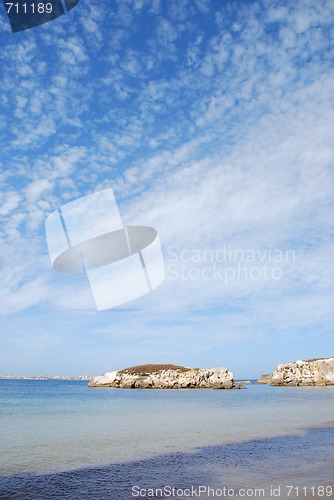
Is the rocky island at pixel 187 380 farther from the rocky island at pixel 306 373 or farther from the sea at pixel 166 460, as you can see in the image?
the sea at pixel 166 460

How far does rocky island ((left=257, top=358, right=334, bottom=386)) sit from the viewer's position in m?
87.3

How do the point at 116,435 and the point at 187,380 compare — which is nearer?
the point at 116,435

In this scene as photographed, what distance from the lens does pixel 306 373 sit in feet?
302

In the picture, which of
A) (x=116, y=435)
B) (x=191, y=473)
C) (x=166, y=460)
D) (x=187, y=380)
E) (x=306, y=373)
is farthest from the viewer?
(x=306, y=373)

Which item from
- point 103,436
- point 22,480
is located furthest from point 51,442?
point 22,480

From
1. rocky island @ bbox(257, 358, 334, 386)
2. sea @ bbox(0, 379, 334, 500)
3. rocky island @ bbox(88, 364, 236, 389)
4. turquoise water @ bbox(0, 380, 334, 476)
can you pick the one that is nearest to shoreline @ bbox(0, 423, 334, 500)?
sea @ bbox(0, 379, 334, 500)

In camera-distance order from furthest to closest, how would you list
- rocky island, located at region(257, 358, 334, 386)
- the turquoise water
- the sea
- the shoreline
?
rocky island, located at region(257, 358, 334, 386) < the turquoise water < the shoreline < the sea

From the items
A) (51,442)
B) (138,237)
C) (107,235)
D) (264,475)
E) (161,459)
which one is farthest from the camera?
(51,442)

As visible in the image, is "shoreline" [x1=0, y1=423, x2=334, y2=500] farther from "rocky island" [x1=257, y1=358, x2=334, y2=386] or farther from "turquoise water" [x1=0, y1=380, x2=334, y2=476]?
"rocky island" [x1=257, y1=358, x2=334, y2=386]

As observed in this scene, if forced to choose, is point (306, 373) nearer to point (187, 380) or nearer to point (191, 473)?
point (187, 380)

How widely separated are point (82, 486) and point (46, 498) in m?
1.25

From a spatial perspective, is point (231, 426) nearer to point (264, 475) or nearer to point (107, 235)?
point (264, 475)

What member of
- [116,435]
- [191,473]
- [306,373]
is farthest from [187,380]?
[191,473]

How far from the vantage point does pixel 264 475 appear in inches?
434
